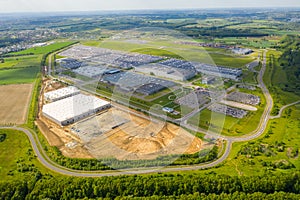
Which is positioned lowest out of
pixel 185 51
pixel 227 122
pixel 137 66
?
pixel 227 122

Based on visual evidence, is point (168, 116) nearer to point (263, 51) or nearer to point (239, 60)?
point (239, 60)

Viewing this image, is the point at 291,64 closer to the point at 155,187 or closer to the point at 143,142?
the point at 143,142

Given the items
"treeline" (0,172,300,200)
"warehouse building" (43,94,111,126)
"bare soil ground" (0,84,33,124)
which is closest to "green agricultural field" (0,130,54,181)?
"treeline" (0,172,300,200)

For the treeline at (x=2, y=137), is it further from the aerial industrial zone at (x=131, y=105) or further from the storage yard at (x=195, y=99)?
the storage yard at (x=195, y=99)

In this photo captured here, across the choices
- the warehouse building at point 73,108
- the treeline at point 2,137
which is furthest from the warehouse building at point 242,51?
the treeline at point 2,137

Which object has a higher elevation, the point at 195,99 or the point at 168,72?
the point at 168,72

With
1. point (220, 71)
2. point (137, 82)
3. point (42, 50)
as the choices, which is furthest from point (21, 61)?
point (220, 71)

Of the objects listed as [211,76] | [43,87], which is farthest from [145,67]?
[43,87]
